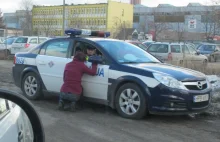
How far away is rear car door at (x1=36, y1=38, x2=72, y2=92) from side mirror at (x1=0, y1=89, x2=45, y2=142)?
5.10m

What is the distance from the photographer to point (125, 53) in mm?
7336

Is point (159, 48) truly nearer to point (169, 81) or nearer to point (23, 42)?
point (23, 42)

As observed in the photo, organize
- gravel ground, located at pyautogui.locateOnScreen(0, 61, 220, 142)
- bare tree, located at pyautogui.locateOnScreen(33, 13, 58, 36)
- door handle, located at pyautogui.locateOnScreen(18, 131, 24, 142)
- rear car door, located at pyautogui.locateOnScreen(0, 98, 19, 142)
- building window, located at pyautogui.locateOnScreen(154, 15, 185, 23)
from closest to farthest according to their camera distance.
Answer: rear car door, located at pyautogui.locateOnScreen(0, 98, 19, 142) → door handle, located at pyautogui.locateOnScreen(18, 131, 24, 142) → gravel ground, located at pyautogui.locateOnScreen(0, 61, 220, 142) → building window, located at pyautogui.locateOnScreen(154, 15, 185, 23) → bare tree, located at pyautogui.locateOnScreen(33, 13, 58, 36)

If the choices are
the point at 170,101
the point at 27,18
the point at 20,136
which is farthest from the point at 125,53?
the point at 27,18

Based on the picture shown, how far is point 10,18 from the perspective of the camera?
9369 cm

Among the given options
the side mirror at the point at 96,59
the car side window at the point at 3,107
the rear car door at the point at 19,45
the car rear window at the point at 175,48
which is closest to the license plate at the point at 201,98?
the side mirror at the point at 96,59

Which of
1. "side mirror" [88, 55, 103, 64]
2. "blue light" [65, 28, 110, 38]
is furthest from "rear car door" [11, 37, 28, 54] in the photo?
"side mirror" [88, 55, 103, 64]

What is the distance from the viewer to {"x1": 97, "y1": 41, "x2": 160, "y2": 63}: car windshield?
713cm

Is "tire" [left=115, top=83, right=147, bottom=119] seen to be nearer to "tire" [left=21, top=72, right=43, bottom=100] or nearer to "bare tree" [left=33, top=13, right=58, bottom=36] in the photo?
"tire" [left=21, top=72, right=43, bottom=100]

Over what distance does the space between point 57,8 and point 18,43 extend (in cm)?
5169

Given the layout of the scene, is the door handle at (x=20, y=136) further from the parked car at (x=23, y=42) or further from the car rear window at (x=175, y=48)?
the parked car at (x=23, y=42)

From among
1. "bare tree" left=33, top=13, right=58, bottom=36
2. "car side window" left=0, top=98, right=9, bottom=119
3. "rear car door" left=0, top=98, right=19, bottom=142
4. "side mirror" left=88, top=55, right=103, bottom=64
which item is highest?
"bare tree" left=33, top=13, right=58, bottom=36

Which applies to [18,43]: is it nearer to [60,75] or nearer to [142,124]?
[60,75]

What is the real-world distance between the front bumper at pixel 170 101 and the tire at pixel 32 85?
2.95 metres
